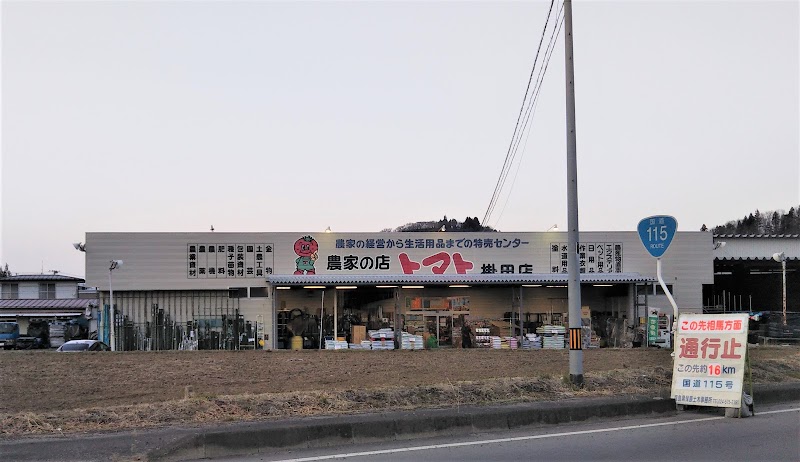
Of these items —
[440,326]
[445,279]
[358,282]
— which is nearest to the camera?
[358,282]

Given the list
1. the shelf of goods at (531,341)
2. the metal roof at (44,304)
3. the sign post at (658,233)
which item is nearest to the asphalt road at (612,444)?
the sign post at (658,233)

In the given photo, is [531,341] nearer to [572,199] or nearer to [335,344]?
[335,344]

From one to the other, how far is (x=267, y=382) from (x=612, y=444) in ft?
22.7

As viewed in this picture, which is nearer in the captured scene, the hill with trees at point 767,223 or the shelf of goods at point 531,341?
the shelf of goods at point 531,341

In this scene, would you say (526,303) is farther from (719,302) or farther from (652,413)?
(652,413)

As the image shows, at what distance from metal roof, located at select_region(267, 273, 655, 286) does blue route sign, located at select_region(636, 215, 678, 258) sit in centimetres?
1771

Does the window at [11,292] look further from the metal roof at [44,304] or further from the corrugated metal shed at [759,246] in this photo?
the corrugated metal shed at [759,246]

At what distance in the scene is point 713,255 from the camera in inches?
1439

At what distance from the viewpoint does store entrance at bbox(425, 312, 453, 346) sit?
109 feet

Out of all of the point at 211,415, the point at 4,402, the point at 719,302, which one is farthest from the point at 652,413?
the point at 719,302

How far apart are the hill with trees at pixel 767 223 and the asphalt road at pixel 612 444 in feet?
283

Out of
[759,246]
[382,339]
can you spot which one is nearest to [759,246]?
[759,246]

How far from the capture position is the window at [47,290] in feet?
209

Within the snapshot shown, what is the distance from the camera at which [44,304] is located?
5919 centimetres
